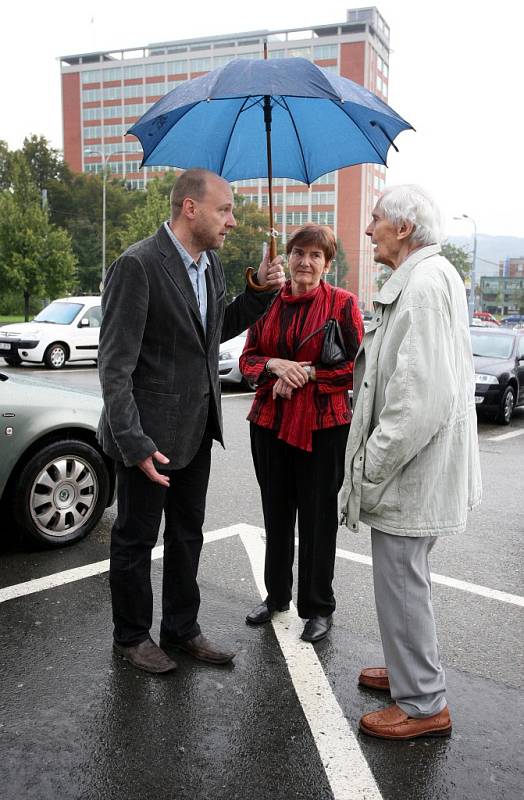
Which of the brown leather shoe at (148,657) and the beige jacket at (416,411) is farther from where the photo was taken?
the brown leather shoe at (148,657)

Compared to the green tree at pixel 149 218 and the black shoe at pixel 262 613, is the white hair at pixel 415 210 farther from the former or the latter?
the green tree at pixel 149 218

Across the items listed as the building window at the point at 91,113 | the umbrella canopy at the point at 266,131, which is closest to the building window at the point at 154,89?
the building window at the point at 91,113

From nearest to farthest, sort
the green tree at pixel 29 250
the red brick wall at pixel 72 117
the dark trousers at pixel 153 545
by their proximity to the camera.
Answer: the dark trousers at pixel 153 545 → the green tree at pixel 29 250 → the red brick wall at pixel 72 117

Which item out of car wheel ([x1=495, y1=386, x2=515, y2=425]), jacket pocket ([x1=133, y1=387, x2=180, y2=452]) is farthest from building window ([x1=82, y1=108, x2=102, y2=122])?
jacket pocket ([x1=133, y1=387, x2=180, y2=452])

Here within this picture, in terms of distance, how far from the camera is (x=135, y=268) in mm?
2850

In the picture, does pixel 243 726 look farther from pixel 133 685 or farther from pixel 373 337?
pixel 373 337

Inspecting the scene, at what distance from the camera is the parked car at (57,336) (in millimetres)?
16469

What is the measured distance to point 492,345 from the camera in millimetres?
12711

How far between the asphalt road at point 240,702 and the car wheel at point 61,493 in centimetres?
19

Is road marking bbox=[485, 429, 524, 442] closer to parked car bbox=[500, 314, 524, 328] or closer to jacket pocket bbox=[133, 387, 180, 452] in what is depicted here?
jacket pocket bbox=[133, 387, 180, 452]

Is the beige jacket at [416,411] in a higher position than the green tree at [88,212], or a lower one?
lower

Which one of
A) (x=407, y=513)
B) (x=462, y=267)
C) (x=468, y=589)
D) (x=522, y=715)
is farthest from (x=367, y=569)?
(x=462, y=267)

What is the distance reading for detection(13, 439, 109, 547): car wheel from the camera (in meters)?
4.45

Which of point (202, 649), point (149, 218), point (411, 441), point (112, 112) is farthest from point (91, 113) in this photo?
point (411, 441)
